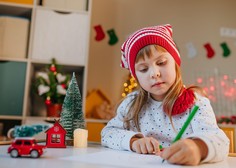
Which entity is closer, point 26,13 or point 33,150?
point 33,150

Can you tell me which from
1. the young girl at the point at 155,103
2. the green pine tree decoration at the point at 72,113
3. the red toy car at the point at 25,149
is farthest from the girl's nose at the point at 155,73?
the red toy car at the point at 25,149

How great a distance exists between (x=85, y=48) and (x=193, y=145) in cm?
150

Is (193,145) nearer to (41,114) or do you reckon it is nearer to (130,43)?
(130,43)

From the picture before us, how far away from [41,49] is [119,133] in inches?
48.5

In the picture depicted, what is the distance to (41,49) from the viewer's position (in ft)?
6.40

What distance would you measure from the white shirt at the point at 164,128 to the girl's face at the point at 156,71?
105 mm

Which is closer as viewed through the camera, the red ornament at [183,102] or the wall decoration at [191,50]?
the red ornament at [183,102]

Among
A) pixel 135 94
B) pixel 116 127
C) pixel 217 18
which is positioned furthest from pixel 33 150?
pixel 217 18

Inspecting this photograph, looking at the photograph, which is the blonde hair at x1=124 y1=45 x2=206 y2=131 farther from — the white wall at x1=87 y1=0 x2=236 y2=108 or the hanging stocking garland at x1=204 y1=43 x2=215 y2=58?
the hanging stocking garland at x1=204 y1=43 x2=215 y2=58

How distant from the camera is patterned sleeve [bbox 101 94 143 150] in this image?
833 millimetres

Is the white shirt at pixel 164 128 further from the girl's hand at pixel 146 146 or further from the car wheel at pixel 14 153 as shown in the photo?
the car wheel at pixel 14 153

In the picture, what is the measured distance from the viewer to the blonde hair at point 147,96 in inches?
36.3

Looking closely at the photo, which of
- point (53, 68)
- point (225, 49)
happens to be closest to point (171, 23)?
point (225, 49)

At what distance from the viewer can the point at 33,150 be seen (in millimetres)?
556
